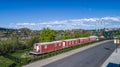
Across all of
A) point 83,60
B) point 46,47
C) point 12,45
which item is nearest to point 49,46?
point 46,47

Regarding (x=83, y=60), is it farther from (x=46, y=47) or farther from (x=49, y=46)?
(x=49, y=46)

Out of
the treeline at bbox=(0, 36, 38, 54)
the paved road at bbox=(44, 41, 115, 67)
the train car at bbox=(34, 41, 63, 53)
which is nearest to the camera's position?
the paved road at bbox=(44, 41, 115, 67)

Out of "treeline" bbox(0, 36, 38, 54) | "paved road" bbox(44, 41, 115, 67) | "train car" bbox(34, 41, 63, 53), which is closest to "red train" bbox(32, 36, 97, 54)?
"train car" bbox(34, 41, 63, 53)

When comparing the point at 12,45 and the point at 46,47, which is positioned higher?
the point at 46,47

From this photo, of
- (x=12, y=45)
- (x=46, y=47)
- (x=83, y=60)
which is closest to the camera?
(x=83, y=60)

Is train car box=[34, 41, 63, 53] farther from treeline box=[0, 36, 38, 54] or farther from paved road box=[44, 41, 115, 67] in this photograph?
treeline box=[0, 36, 38, 54]

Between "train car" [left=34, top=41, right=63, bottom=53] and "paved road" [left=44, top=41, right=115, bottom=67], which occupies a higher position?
"train car" [left=34, top=41, right=63, bottom=53]

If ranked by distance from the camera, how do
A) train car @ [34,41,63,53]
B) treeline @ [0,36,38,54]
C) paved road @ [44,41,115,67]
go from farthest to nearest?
treeline @ [0,36,38,54] → train car @ [34,41,63,53] → paved road @ [44,41,115,67]

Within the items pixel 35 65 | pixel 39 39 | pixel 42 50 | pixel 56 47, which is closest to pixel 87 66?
pixel 35 65

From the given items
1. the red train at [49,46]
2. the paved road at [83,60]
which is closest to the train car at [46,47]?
the red train at [49,46]

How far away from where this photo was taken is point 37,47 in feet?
151

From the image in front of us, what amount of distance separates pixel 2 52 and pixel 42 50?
51.7 ft

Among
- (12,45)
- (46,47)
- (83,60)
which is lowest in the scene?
(83,60)

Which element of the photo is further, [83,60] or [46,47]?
[46,47]
